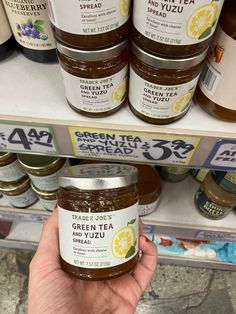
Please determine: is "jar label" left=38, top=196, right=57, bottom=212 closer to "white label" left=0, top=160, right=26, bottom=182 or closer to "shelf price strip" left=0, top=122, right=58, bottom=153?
"white label" left=0, top=160, right=26, bottom=182

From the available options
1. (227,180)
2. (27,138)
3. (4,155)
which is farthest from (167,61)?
(4,155)

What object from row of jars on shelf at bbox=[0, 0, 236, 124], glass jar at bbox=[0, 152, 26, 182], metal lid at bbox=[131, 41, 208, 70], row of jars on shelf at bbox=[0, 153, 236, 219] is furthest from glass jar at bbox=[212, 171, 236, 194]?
glass jar at bbox=[0, 152, 26, 182]

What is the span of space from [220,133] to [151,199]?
42 cm

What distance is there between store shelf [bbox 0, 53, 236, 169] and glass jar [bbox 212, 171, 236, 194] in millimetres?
130

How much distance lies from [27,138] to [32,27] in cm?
18

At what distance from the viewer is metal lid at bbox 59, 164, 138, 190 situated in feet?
1.55

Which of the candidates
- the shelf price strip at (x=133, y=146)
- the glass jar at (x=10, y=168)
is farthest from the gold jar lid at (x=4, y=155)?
the shelf price strip at (x=133, y=146)

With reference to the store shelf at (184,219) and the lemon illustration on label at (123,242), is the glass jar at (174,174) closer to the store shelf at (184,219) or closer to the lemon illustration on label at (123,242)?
the store shelf at (184,219)

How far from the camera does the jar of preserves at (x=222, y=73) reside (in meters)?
0.40

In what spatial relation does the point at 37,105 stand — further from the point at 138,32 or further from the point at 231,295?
the point at 231,295

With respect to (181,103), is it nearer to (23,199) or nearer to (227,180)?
(227,180)

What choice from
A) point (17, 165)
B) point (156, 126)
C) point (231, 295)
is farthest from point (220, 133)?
point (231, 295)

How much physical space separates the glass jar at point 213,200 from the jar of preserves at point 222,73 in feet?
1.07

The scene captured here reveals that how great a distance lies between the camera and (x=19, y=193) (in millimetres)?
901
